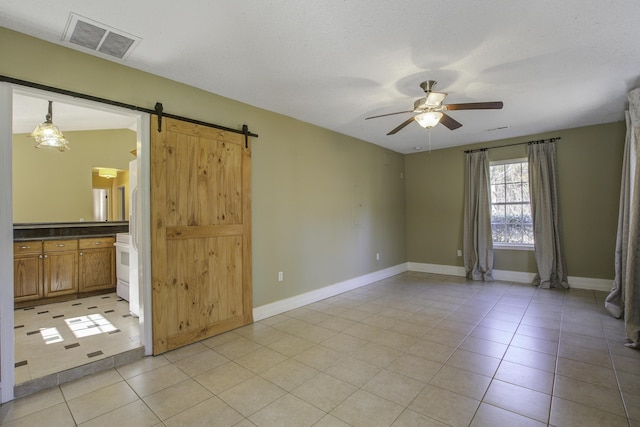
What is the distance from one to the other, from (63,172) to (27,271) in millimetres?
2748

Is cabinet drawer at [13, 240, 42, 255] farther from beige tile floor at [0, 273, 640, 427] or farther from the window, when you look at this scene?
the window

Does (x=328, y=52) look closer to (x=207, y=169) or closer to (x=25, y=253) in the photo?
(x=207, y=169)

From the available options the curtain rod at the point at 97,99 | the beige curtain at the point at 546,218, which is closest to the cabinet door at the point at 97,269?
the curtain rod at the point at 97,99

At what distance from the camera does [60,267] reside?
429cm

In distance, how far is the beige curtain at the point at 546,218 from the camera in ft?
16.4

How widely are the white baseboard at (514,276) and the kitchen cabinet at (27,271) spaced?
6625mm

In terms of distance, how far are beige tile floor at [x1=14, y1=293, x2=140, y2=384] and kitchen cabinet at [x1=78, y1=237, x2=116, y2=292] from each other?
343 millimetres

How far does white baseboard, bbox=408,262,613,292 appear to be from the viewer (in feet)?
15.7

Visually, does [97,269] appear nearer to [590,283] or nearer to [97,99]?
[97,99]

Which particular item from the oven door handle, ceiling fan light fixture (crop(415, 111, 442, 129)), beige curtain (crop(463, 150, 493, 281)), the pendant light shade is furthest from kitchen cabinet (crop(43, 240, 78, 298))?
beige curtain (crop(463, 150, 493, 281))

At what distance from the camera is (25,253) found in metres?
4.04

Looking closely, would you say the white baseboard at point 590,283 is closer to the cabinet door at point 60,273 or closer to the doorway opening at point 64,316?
the doorway opening at point 64,316

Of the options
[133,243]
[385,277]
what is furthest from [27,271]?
[385,277]

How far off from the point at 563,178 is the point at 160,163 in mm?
6182
